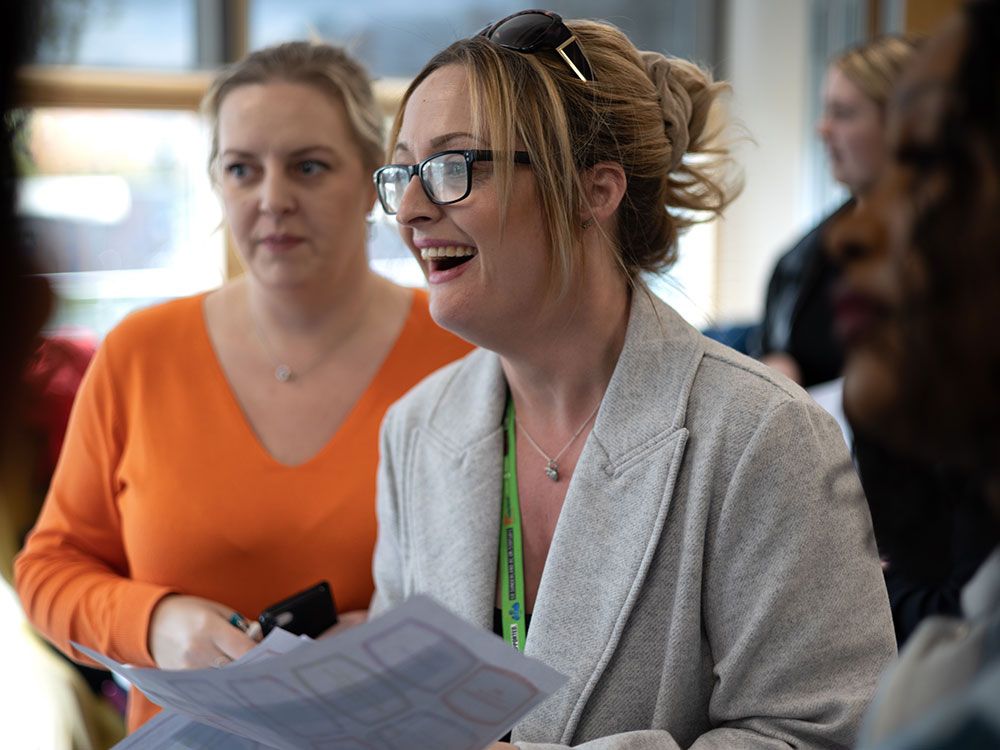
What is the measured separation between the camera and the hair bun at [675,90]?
1.52 meters

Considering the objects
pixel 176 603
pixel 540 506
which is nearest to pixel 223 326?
pixel 176 603

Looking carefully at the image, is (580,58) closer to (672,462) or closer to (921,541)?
(672,462)

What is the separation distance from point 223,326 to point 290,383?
0.18m

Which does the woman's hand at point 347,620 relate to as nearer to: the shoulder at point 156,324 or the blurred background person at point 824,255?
the shoulder at point 156,324

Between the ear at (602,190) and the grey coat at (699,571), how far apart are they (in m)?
0.13

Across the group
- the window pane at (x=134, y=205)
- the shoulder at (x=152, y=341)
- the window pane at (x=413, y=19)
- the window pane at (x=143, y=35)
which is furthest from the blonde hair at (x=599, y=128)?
the window pane at (x=143, y=35)

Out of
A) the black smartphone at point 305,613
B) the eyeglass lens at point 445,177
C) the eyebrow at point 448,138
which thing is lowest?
the black smartphone at point 305,613

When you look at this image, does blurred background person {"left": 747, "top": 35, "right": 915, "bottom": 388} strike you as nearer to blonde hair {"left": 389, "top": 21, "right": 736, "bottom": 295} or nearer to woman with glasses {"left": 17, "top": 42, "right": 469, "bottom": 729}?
blonde hair {"left": 389, "top": 21, "right": 736, "bottom": 295}

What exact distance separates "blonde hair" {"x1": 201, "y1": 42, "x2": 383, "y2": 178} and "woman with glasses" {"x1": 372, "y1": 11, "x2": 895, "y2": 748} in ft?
1.46

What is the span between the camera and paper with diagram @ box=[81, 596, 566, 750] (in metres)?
0.94

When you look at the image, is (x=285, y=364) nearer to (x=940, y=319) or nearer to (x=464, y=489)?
(x=464, y=489)

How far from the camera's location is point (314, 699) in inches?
39.7

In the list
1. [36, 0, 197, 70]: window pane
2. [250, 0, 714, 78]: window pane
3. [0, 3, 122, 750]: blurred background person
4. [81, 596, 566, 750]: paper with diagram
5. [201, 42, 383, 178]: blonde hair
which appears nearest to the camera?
[0, 3, 122, 750]: blurred background person

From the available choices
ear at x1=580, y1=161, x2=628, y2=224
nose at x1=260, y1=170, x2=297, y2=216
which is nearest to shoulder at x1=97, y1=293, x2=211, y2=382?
nose at x1=260, y1=170, x2=297, y2=216
